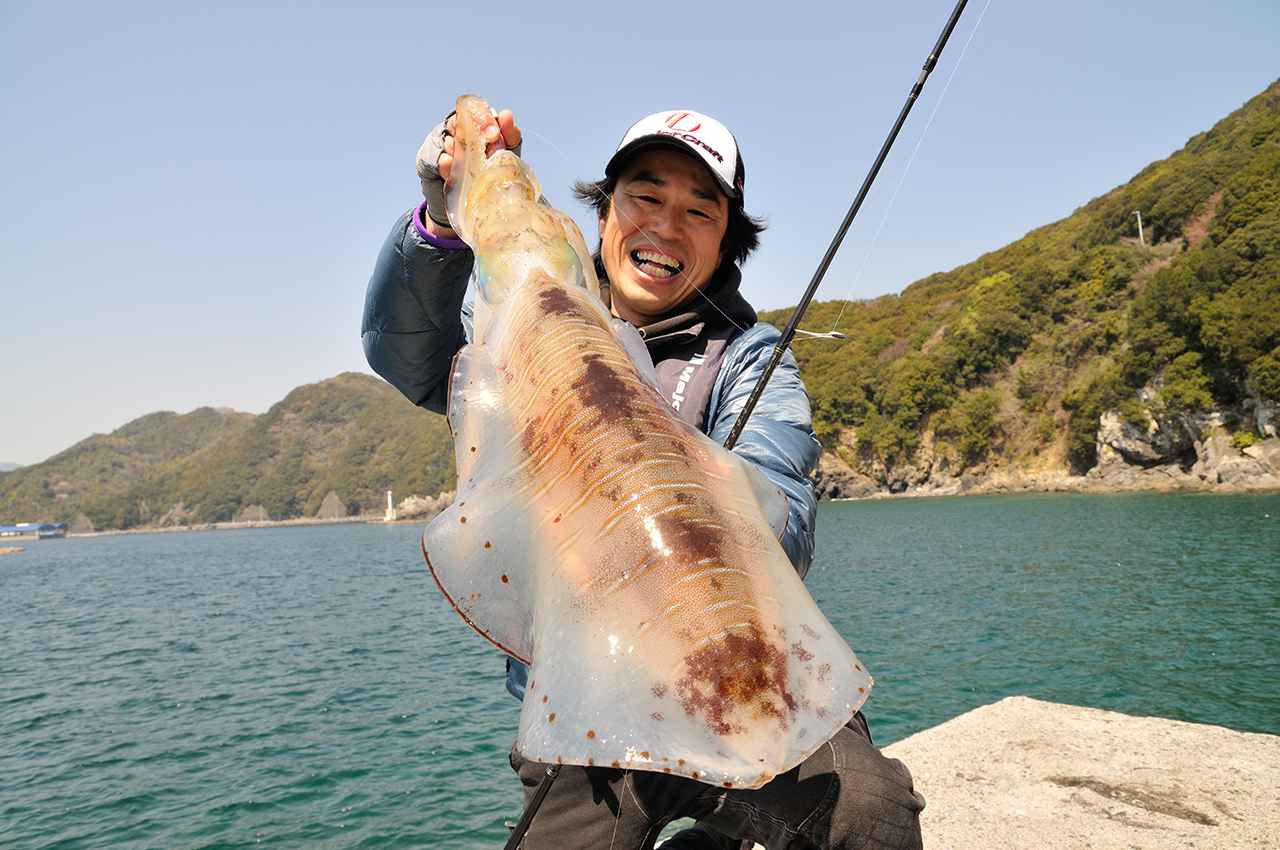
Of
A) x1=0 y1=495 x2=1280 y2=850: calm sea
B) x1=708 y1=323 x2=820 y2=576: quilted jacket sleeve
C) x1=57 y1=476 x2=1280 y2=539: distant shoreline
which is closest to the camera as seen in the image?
x1=708 y1=323 x2=820 y2=576: quilted jacket sleeve

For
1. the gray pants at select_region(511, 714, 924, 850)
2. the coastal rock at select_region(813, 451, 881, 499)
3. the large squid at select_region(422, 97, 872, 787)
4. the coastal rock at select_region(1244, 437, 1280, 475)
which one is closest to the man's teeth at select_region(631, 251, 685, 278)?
the large squid at select_region(422, 97, 872, 787)

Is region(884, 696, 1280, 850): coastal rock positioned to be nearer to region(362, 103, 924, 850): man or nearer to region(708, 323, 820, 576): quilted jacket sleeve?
region(362, 103, 924, 850): man

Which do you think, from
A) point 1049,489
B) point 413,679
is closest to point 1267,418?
point 1049,489

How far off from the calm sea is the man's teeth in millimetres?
10148

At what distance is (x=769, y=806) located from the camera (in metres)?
2.48

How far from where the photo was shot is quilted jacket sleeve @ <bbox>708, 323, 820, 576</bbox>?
200 centimetres

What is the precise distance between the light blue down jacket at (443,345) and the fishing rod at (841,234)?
5 cm

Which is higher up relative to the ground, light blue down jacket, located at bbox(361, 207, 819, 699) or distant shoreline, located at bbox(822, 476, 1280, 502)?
light blue down jacket, located at bbox(361, 207, 819, 699)

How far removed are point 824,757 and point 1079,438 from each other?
9178 centimetres

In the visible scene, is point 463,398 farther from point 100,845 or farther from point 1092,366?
point 1092,366

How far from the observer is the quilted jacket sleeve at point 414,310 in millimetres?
2926

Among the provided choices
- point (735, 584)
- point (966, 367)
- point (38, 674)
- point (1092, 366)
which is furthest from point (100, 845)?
point (966, 367)

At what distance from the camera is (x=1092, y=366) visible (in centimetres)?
8831

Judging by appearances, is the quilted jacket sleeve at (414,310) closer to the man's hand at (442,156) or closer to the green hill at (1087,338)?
the man's hand at (442,156)
